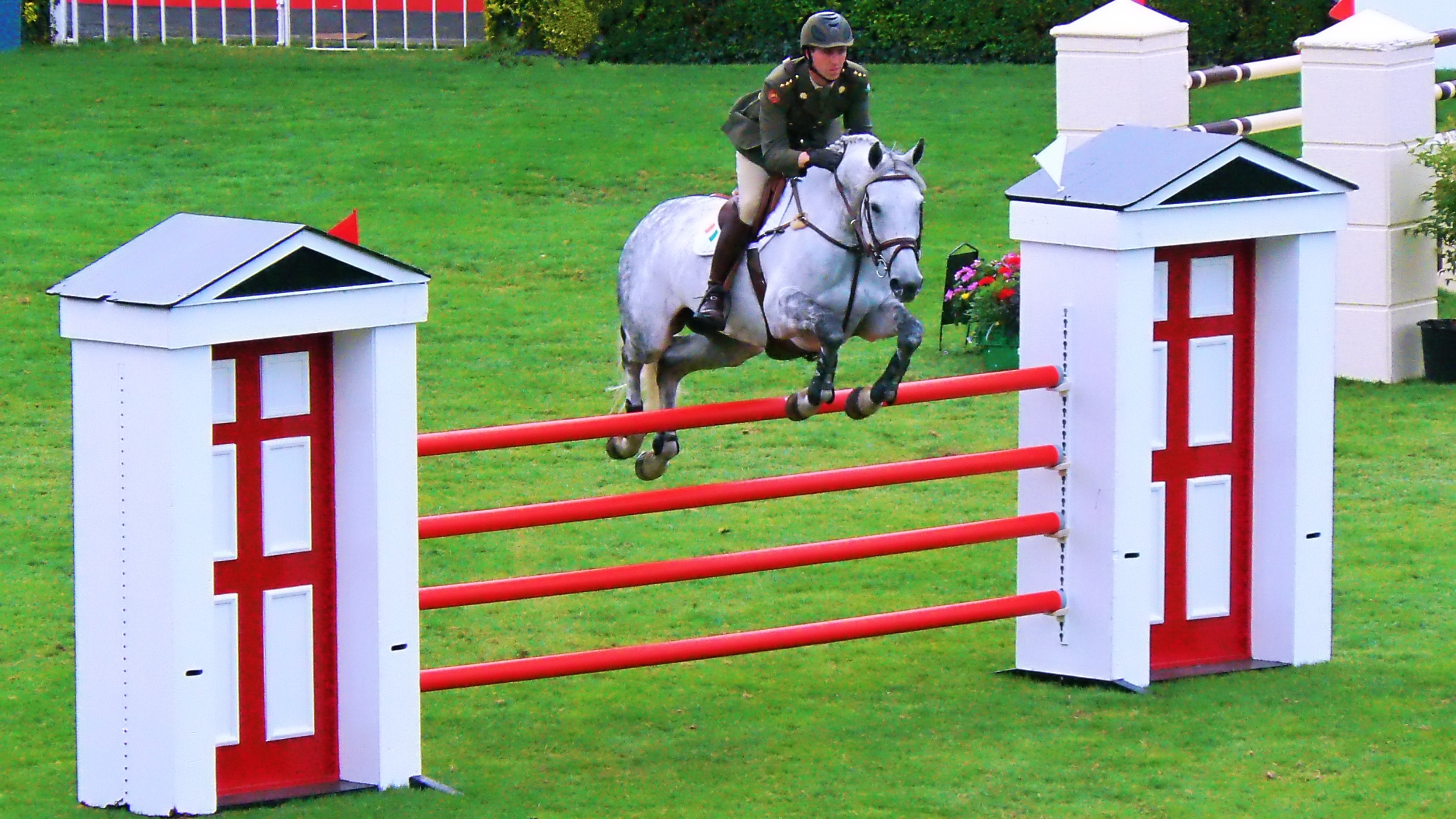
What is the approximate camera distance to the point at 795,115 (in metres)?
7.60

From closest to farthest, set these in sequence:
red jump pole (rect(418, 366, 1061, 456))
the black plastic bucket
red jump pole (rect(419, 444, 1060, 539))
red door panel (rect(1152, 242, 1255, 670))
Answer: red jump pole (rect(418, 366, 1061, 456))
red jump pole (rect(419, 444, 1060, 539))
red door panel (rect(1152, 242, 1255, 670))
the black plastic bucket

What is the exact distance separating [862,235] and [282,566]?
199 centimetres

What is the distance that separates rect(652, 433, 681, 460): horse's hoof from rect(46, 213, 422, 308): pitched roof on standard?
1.68m

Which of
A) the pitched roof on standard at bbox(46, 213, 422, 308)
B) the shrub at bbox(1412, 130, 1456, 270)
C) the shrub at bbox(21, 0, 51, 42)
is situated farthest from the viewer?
the shrub at bbox(21, 0, 51, 42)

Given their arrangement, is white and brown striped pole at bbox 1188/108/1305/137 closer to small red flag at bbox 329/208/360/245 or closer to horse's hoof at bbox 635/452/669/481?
horse's hoof at bbox 635/452/669/481

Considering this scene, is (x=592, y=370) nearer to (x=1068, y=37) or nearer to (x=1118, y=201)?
(x=1068, y=37)

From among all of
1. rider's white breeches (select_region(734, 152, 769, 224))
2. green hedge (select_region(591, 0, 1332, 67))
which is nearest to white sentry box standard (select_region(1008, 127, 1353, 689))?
rider's white breeches (select_region(734, 152, 769, 224))

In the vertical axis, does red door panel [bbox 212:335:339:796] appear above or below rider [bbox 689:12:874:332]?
below

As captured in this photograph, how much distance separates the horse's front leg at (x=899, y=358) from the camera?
23.8ft

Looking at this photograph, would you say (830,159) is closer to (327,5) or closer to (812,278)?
(812,278)

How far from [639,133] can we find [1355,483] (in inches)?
366

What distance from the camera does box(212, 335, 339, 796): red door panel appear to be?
657 cm

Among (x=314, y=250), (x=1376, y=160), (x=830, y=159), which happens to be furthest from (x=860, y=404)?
(x=1376, y=160)

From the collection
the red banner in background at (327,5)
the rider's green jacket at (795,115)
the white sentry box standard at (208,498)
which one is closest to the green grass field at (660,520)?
the white sentry box standard at (208,498)
